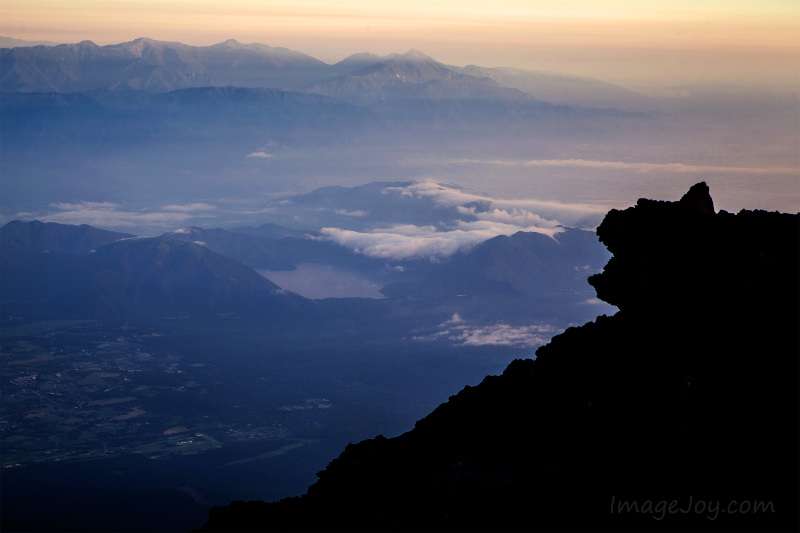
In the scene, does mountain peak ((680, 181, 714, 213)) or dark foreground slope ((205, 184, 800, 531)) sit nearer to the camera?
dark foreground slope ((205, 184, 800, 531))

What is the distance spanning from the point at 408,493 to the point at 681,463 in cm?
826

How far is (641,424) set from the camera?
23203 mm

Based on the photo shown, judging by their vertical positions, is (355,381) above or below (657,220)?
below

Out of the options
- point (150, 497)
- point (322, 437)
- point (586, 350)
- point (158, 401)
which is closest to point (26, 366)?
point (158, 401)

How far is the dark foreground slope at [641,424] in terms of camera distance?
20219 millimetres

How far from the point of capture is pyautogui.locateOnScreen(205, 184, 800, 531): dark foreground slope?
2022 centimetres

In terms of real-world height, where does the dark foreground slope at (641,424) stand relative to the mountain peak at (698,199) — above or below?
below

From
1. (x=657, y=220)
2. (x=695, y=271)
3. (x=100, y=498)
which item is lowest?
(x=100, y=498)

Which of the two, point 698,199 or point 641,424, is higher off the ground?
point 698,199

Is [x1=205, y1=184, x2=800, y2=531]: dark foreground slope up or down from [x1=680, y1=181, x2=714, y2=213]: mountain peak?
down

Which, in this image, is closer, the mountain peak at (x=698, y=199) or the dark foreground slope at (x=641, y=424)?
the dark foreground slope at (x=641, y=424)

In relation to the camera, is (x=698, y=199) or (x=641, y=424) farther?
(x=698, y=199)

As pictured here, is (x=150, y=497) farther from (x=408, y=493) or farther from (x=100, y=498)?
(x=408, y=493)

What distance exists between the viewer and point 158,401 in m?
172
